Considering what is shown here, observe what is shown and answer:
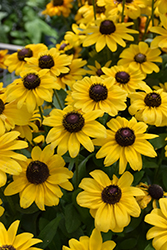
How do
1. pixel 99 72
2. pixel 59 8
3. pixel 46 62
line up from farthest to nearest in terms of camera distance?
pixel 59 8
pixel 99 72
pixel 46 62

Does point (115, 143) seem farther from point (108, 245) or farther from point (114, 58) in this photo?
point (114, 58)

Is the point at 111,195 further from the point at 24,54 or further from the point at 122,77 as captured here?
the point at 24,54

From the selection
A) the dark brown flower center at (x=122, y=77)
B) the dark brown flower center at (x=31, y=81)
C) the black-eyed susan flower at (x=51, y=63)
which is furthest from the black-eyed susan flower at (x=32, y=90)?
the dark brown flower center at (x=122, y=77)

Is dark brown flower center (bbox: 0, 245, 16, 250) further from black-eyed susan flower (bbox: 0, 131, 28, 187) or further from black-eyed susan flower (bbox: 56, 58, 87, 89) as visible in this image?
black-eyed susan flower (bbox: 56, 58, 87, 89)

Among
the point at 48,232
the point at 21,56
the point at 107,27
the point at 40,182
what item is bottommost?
the point at 48,232

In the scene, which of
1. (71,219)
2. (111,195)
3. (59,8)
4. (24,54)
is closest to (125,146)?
(111,195)

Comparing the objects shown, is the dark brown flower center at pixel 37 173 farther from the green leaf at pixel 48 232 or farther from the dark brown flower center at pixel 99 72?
the dark brown flower center at pixel 99 72
